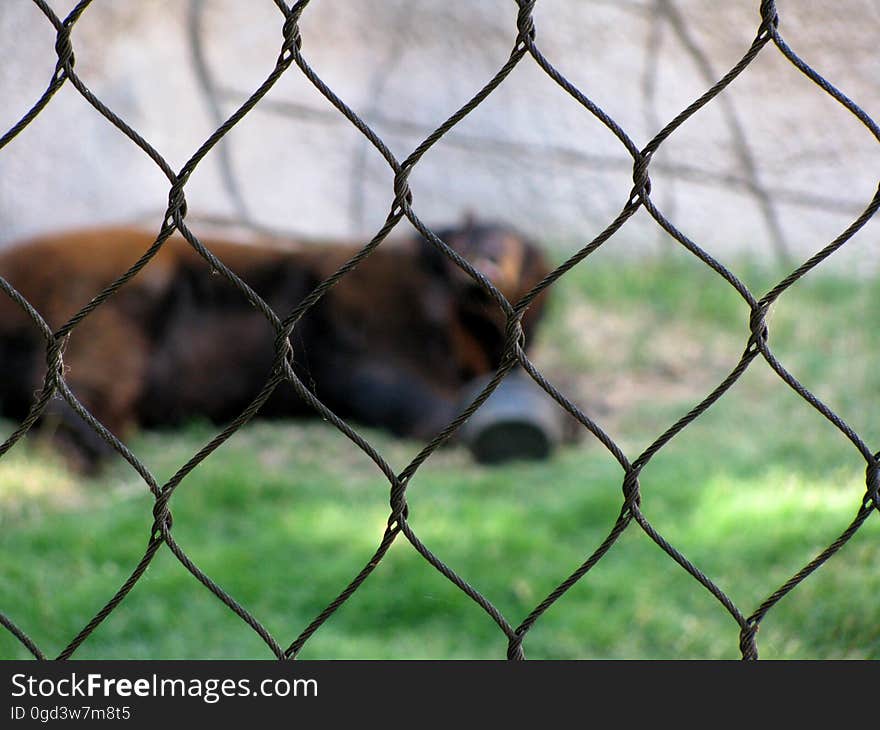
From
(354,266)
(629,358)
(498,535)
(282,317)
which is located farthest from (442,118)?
(354,266)

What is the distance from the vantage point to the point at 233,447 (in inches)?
155

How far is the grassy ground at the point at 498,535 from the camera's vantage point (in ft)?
7.70

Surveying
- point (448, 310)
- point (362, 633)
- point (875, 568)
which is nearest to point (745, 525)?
point (875, 568)

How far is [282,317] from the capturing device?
425cm

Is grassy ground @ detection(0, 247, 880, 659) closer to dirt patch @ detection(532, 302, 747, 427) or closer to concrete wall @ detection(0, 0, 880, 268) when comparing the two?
dirt patch @ detection(532, 302, 747, 427)

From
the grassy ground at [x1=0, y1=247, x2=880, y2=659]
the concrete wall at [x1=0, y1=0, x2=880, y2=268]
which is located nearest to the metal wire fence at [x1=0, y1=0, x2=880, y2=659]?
the grassy ground at [x1=0, y1=247, x2=880, y2=659]

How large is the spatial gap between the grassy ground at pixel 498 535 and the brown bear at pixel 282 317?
0.17 meters

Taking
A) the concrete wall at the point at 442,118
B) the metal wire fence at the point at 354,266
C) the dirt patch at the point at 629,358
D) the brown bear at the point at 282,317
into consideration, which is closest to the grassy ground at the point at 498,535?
the dirt patch at the point at 629,358

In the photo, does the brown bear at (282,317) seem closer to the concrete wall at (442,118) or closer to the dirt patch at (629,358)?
the dirt patch at (629,358)

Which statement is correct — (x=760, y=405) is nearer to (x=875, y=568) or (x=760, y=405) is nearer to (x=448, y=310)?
(x=448, y=310)

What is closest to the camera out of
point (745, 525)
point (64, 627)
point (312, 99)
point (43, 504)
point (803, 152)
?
point (64, 627)

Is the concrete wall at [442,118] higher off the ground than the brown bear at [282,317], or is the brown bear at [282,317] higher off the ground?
the concrete wall at [442,118]

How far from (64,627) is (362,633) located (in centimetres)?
64

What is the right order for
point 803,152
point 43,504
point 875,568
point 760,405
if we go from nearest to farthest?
point 875,568 < point 43,504 < point 760,405 < point 803,152
